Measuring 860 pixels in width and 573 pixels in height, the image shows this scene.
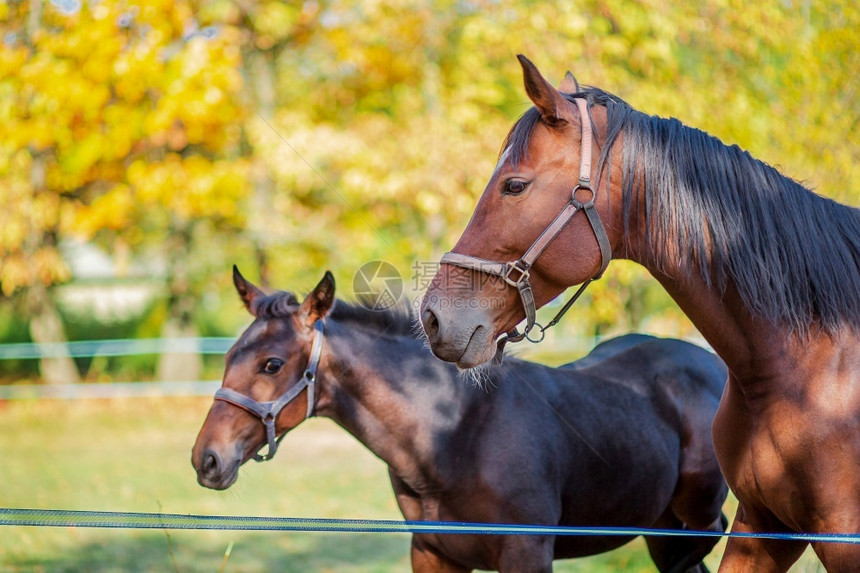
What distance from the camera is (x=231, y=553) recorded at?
675 centimetres

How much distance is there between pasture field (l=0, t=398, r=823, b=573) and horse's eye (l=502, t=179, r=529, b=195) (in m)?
2.08

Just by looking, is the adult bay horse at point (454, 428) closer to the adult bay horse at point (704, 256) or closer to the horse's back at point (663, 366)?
the horse's back at point (663, 366)

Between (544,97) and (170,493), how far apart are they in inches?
292

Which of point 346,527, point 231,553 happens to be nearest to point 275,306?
point 346,527

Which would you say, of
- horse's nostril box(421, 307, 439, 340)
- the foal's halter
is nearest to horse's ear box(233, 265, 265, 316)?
the foal's halter

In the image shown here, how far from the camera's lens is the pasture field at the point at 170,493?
6.37m

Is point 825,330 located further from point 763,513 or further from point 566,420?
point 566,420

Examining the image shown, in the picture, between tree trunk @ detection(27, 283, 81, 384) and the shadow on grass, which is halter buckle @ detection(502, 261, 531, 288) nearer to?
the shadow on grass

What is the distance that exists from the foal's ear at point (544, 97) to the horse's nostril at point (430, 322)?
0.69m

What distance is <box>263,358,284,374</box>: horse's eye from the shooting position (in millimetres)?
3857

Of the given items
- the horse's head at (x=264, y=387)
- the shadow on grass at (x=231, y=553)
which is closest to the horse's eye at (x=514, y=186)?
the horse's head at (x=264, y=387)

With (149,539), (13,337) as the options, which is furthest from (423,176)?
(13,337)

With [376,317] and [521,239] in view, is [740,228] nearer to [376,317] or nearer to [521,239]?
[521,239]

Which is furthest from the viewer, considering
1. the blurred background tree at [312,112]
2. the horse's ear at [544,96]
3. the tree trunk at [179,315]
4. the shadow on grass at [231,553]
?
the tree trunk at [179,315]
